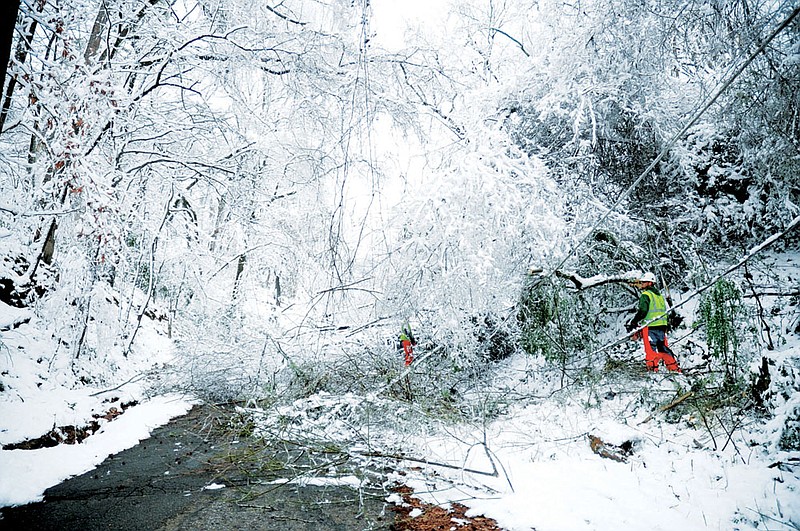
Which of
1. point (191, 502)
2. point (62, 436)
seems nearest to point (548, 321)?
point (191, 502)

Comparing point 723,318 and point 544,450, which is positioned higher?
point 723,318

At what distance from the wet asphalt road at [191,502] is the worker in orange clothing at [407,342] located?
2.15 metres

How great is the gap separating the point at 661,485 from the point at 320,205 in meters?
3.58

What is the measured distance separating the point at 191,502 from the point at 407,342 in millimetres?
3248

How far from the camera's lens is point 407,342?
616 cm

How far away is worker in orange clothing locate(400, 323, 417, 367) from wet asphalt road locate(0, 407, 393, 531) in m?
2.15

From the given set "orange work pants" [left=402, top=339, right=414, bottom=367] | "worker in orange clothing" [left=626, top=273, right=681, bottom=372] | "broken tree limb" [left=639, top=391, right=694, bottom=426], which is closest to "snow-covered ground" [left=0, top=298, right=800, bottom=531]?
"broken tree limb" [left=639, top=391, right=694, bottom=426]

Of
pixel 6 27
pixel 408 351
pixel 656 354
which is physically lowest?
pixel 656 354

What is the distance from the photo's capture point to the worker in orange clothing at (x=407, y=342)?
5666 millimetres

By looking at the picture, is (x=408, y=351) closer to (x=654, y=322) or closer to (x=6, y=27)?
(x=654, y=322)

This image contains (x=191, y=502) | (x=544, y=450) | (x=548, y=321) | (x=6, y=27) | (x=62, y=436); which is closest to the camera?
(x=6, y=27)

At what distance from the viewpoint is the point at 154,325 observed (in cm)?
1421

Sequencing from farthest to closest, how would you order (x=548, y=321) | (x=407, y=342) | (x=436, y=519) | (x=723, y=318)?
(x=407, y=342), (x=548, y=321), (x=723, y=318), (x=436, y=519)

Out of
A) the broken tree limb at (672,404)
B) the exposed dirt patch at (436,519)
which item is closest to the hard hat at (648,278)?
the broken tree limb at (672,404)
